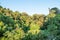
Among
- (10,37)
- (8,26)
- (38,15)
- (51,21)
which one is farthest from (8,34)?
(38,15)

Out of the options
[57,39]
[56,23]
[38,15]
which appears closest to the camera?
[57,39]

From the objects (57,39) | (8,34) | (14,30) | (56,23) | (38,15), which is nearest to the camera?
(57,39)

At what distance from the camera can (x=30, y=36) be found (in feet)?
52.1

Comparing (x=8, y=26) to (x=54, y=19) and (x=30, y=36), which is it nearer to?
(x=30, y=36)

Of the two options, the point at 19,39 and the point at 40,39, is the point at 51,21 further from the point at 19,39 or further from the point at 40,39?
the point at 19,39

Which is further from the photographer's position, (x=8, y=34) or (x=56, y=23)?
(x=8, y=34)

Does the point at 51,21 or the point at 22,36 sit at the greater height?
the point at 51,21

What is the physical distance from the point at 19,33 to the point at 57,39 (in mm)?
4310

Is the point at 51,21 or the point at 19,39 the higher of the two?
the point at 51,21

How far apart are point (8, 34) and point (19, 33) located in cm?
113

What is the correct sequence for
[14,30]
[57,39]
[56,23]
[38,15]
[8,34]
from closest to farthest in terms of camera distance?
[57,39], [56,23], [8,34], [14,30], [38,15]

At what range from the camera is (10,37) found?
56.0 feet

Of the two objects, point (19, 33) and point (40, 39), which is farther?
point (19, 33)

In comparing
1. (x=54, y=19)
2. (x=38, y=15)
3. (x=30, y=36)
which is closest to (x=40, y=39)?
(x=30, y=36)
